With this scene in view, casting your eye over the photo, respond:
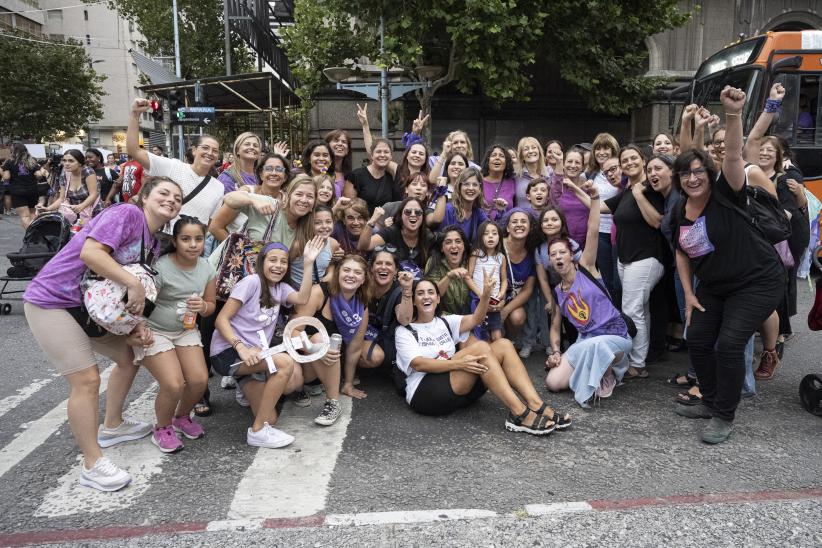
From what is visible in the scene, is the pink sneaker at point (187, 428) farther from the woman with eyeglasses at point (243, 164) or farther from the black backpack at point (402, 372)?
the woman with eyeglasses at point (243, 164)

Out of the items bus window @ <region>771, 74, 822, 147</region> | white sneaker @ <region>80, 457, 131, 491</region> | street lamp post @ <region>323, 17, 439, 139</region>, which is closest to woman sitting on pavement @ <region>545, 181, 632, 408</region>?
white sneaker @ <region>80, 457, 131, 491</region>

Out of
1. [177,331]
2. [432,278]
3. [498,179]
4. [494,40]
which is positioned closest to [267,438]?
[177,331]

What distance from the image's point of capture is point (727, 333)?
3783 mm

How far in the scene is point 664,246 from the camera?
5.01m

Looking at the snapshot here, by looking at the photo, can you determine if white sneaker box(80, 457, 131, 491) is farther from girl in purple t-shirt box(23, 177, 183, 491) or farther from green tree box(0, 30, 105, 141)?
green tree box(0, 30, 105, 141)

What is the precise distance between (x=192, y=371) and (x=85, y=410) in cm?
65

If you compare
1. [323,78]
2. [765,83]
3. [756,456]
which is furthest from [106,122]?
[756,456]

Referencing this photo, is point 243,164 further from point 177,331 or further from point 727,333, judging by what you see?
point 727,333

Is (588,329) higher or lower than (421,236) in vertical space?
lower

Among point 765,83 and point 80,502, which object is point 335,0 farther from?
point 80,502

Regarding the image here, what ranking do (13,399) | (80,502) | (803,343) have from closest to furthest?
1. (80,502)
2. (13,399)
3. (803,343)

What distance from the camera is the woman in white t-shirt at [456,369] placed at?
3.98 m

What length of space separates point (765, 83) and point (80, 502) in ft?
31.2

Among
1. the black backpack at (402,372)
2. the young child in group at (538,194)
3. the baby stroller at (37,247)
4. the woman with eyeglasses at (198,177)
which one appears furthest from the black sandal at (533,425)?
the baby stroller at (37,247)
